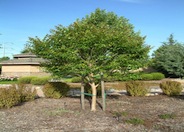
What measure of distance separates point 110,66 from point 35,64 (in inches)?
1141

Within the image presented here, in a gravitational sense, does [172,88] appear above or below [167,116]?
above

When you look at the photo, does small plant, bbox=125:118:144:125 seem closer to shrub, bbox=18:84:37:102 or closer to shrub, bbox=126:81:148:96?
shrub, bbox=18:84:37:102

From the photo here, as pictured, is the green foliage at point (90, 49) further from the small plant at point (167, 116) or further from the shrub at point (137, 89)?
the shrub at point (137, 89)

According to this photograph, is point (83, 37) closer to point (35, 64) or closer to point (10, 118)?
point (10, 118)

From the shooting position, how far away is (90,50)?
29.7 feet

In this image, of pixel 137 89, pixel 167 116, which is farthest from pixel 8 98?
pixel 137 89

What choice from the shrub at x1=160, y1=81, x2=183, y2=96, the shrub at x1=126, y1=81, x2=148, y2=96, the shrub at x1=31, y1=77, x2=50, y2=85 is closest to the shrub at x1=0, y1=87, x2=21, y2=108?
the shrub at x1=126, y1=81, x2=148, y2=96

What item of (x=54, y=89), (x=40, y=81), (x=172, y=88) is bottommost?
(x=172, y=88)

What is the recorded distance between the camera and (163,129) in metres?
6.42

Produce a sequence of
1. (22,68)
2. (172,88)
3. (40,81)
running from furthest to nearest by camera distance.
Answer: (22,68)
(40,81)
(172,88)

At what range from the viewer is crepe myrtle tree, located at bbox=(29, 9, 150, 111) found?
8.52m

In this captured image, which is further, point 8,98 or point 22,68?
point 22,68

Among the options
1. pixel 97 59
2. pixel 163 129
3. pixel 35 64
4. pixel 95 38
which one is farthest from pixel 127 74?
pixel 35 64

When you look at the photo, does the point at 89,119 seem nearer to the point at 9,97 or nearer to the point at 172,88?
the point at 9,97
